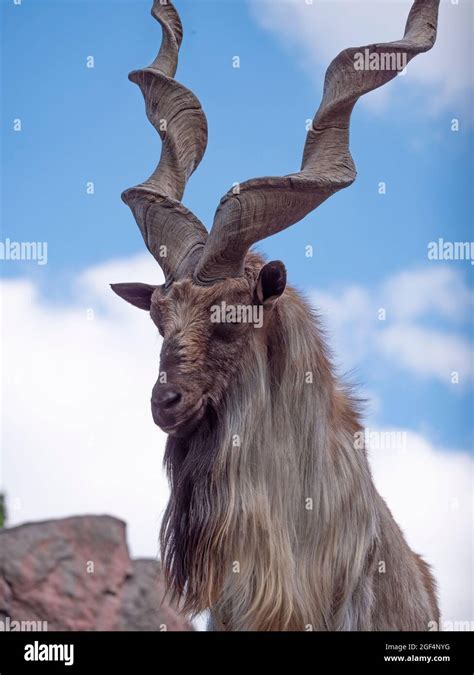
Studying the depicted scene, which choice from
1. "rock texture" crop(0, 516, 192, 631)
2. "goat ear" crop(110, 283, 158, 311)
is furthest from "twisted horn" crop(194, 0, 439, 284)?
"rock texture" crop(0, 516, 192, 631)

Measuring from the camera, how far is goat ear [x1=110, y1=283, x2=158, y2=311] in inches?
239

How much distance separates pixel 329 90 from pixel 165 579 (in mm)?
2643

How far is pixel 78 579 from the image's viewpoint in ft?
39.5

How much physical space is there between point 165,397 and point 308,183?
4.28ft

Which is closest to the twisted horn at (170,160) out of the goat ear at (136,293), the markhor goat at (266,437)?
the markhor goat at (266,437)

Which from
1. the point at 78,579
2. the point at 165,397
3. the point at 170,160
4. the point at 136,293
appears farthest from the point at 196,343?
the point at 78,579

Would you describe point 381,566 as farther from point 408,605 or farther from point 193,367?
point 193,367

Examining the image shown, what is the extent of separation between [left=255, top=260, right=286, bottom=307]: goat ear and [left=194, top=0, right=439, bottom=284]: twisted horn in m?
0.15

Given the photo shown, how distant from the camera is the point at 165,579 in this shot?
5.74m

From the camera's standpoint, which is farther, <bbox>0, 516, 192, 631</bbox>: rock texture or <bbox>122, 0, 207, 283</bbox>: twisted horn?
<bbox>0, 516, 192, 631</bbox>: rock texture

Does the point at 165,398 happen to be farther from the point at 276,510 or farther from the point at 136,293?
the point at 136,293

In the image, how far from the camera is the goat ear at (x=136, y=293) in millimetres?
6083

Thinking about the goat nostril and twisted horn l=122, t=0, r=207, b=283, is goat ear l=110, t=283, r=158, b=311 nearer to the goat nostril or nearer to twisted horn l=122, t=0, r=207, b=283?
twisted horn l=122, t=0, r=207, b=283
